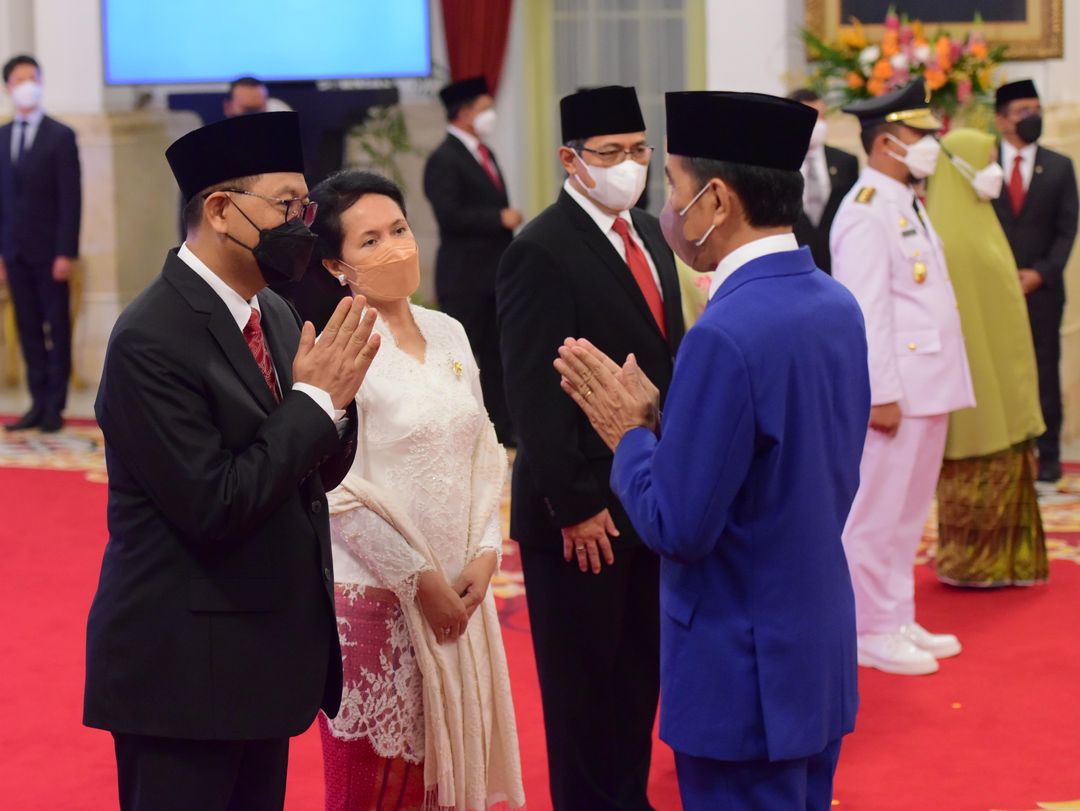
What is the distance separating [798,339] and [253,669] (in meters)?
0.96

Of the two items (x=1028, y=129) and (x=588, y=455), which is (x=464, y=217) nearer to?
(x=1028, y=129)

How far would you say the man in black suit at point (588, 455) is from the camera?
3527 mm

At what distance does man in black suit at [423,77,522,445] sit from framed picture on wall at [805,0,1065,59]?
1939 mm

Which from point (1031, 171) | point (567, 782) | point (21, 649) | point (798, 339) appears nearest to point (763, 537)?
point (798, 339)

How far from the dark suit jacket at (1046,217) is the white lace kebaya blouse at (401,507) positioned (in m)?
4.78

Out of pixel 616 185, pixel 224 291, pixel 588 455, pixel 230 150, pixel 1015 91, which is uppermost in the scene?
pixel 1015 91

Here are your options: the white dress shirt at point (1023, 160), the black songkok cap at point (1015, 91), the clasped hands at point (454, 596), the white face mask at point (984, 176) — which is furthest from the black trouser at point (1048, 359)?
the clasped hands at point (454, 596)

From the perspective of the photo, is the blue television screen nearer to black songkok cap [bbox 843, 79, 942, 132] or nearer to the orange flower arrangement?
the orange flower arrangement

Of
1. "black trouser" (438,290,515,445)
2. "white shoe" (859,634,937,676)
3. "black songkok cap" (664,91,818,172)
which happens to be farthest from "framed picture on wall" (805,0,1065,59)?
"black songkok cap" (664,91,818,172)

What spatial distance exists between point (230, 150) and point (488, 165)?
19.4 feet

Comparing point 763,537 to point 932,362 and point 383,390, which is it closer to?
point 383,390

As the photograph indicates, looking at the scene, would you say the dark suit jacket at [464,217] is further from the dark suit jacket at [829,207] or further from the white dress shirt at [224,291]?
the white dress shirt at [224,291]

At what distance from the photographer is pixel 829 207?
749cm

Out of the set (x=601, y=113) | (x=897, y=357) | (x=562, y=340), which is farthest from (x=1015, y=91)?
(x=562, y=340)
